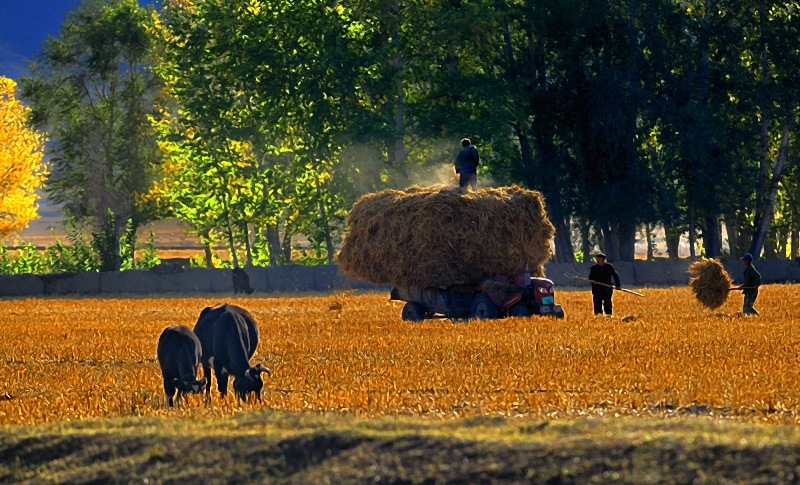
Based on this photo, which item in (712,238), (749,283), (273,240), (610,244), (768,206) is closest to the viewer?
(749,283)

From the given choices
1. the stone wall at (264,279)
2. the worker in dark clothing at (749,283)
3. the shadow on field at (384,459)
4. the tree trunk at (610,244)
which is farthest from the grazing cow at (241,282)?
the shadow on field at (384,459)

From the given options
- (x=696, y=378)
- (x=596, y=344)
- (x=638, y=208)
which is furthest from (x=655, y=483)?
(x=638, y=208)

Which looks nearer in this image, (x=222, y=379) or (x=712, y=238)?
(x=222, y=379)

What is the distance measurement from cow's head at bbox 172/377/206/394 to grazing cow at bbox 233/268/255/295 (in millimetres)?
36664

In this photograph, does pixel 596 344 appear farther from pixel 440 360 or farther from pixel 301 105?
pixel 301 105

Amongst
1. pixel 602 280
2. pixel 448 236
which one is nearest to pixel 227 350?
pixel 448 236

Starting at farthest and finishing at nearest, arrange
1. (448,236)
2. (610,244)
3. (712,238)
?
(712,238) < (610,244) < (448,236)

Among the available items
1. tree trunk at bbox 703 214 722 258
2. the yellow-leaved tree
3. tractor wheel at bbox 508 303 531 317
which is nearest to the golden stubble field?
tractor wheel at bbox 508 303 531 317

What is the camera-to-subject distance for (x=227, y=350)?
1515 cm

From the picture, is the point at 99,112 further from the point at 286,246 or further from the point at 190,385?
the point at 190,385

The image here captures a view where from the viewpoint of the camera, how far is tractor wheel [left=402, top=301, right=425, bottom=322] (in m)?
29.0

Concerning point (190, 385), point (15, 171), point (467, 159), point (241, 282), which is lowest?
point (190, 385)

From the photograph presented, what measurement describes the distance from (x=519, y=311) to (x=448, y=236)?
2.25 meters

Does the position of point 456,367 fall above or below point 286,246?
below
